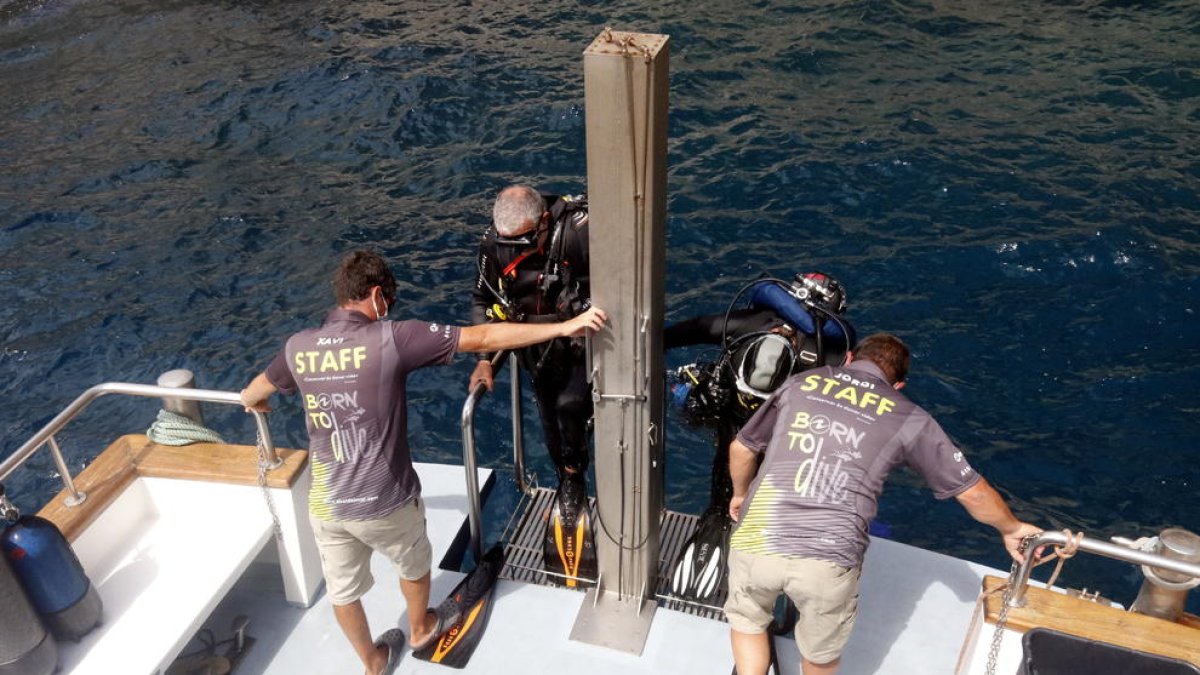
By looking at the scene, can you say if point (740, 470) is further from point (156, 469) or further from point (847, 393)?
point (156, 469)

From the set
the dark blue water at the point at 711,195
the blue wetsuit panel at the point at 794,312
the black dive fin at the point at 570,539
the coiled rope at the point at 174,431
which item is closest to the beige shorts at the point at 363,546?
the black dive fin at the point at 570,539

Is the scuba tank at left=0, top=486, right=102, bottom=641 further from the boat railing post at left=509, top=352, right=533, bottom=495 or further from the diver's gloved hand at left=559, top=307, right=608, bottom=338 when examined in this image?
the diver's gloved hand at left=559, top=307, right=608, bottom=338

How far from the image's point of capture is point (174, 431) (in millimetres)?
5215

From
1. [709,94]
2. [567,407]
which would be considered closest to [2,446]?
[567,407]

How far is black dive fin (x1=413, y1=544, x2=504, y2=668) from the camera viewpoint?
4.77 m

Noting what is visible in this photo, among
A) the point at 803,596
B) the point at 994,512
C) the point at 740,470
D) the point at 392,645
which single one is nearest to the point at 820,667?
the point at 803,596

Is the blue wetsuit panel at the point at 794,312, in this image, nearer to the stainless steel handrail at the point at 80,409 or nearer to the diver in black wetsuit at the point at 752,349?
the diver in black wetsuit at the point at 752,349

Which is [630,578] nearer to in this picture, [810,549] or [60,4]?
[810,549]

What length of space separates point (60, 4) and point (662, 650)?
18916 millimetres

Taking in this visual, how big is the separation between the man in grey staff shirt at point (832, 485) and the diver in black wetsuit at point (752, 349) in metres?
0.57

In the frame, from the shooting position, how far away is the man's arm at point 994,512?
387 cm

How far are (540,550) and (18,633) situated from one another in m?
2.57

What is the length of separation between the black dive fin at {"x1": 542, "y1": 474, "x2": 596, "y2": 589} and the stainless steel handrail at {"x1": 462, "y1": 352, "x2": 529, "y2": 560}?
371 mm

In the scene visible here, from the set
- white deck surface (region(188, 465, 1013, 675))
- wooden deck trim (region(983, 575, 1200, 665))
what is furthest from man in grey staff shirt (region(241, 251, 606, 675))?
wooden deck trim (region(983, 575, 1200, 665))
